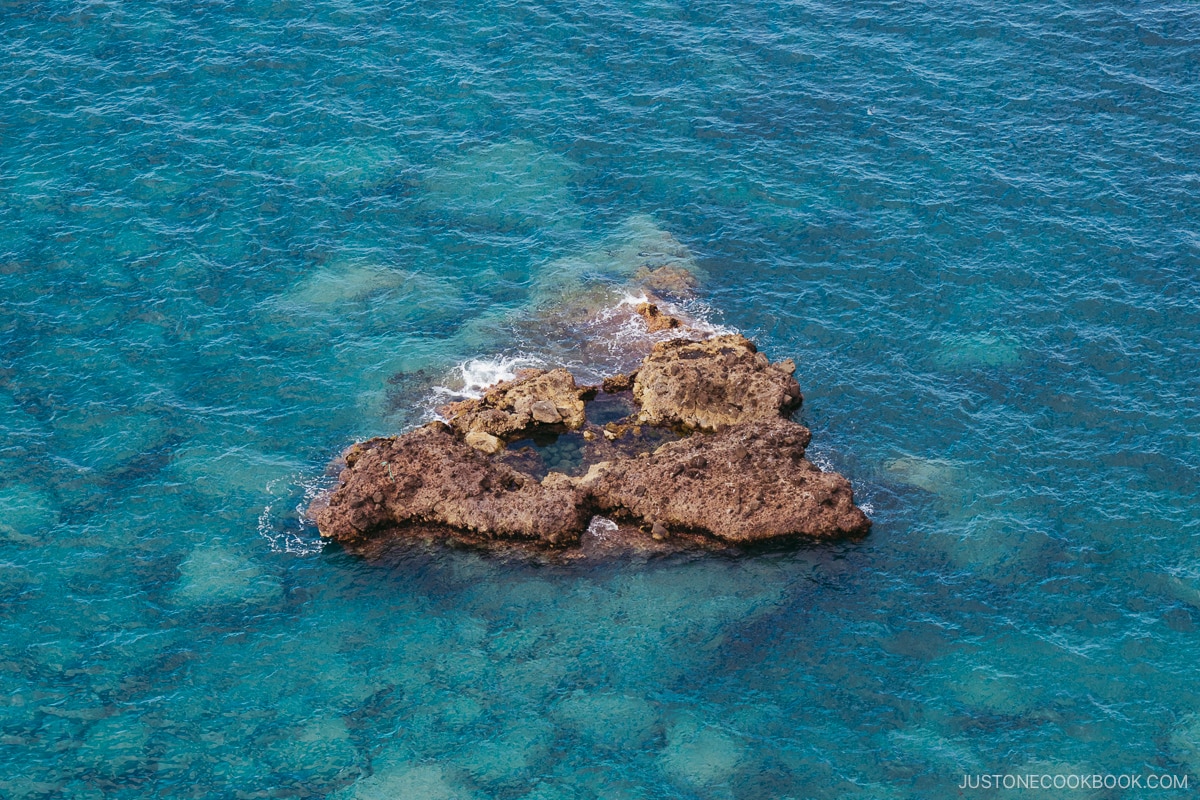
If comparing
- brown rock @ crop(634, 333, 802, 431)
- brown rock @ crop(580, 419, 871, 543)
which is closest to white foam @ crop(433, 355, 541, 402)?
brown rock @ crop(634, 333, 802, 431)

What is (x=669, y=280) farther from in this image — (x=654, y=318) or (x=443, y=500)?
(x=443, y=500)

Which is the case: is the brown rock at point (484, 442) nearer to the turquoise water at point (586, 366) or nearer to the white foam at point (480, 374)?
the white foam at point (480, 374)

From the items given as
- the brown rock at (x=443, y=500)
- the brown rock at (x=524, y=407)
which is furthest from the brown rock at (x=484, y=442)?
the brown rock at (x=443, y=500)

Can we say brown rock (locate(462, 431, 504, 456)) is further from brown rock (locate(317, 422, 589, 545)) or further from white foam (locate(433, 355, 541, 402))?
white foam (locate(433, 355, 541, 402))

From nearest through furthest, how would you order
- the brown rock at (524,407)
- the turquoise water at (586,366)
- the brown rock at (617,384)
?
the turquoise water at (586,366) < the brown rock at (524,407) < the brown rock at (617,384)

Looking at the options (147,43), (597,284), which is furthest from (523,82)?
(147,43)

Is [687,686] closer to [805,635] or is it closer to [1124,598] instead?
[805,635]
